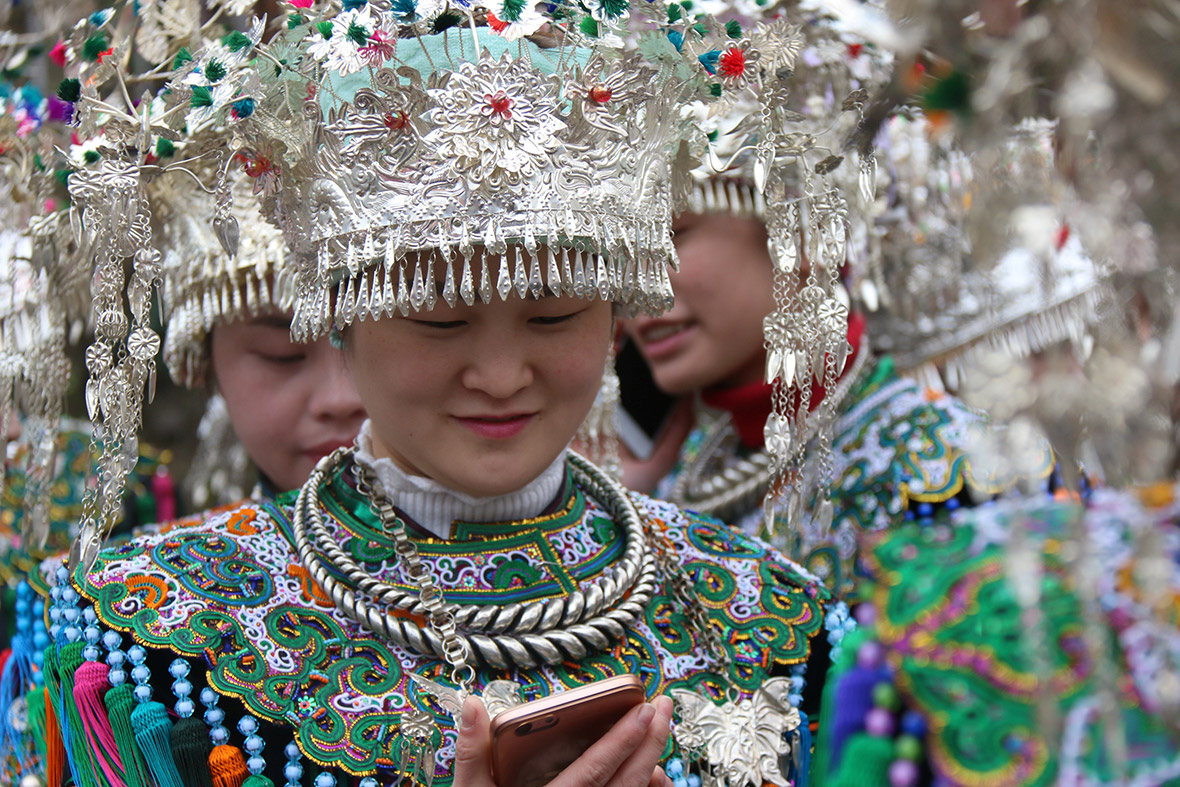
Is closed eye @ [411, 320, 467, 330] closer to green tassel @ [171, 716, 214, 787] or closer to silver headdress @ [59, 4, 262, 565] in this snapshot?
silver headdress @ [59, 4, 262, 565]

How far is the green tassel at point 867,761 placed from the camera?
2.58ft

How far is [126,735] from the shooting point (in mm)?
1380

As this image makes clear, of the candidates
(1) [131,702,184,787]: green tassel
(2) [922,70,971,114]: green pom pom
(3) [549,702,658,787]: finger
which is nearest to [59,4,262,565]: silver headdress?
(1) [131,702,184,787]: green tassel

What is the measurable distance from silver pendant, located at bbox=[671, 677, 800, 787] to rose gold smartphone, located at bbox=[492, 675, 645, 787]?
0.22 m

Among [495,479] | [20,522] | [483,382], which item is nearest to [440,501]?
[495,479]

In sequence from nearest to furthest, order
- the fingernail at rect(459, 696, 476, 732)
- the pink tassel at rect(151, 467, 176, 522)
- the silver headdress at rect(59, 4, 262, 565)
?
1. the fingernail at rect(459, 696, 476, 732)
2. the silver headdress at rect(59, 4, 262, 565)
3. the pink tassel at rect(151, 467, 176, 522)

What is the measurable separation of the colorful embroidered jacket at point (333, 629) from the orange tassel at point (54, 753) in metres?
0.06

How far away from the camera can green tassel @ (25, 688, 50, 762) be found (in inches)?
61.7

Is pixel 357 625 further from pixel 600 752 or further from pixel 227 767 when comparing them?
pixel 600 752

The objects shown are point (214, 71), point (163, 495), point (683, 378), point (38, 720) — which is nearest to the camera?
Result: point (214, 71)

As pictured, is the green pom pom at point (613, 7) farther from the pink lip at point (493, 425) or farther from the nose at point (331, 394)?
the nose at point (331, 394)

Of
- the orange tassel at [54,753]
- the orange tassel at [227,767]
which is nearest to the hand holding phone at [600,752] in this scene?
the orange tassel at [227,767]

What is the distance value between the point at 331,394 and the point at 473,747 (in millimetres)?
1043

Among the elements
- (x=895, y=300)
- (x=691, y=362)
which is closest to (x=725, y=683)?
(x=691, y=362)
